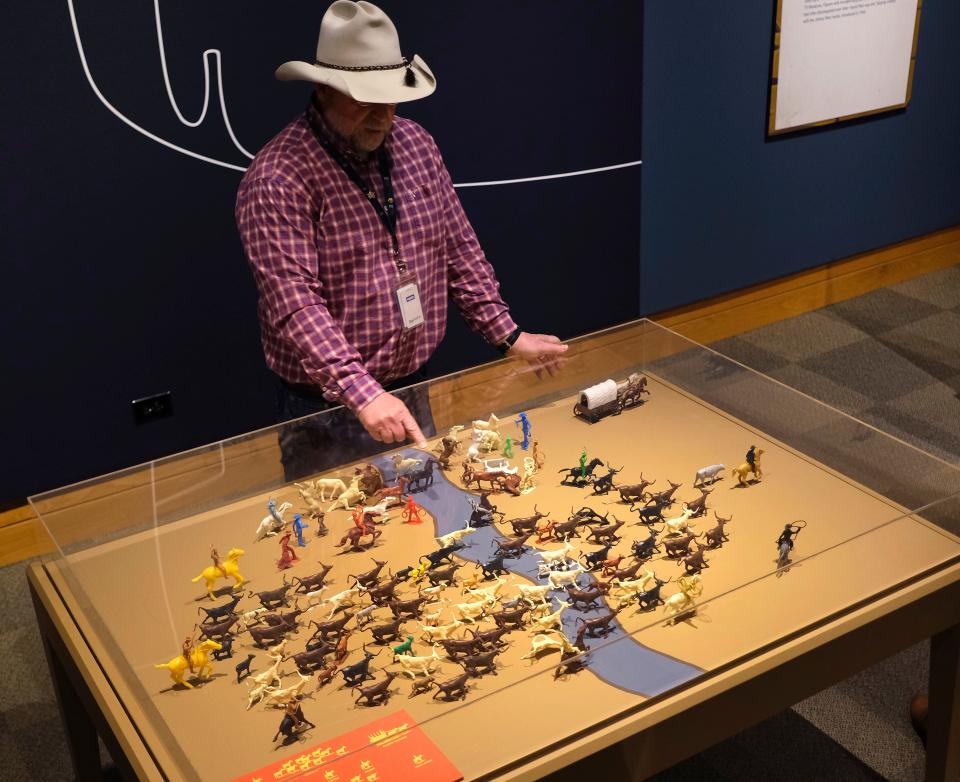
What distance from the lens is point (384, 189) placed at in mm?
2428

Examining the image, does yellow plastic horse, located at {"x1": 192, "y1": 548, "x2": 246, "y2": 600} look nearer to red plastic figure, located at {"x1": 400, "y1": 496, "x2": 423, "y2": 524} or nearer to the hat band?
red plastic figure, located at {"x1": 400, "y1": 496, "x2": 423, "y2": 524}

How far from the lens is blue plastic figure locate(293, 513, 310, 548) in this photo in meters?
2.04

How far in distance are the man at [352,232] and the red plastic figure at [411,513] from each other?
18cm

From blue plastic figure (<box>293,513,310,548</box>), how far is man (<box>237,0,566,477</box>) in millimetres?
247

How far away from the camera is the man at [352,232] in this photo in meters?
2.28

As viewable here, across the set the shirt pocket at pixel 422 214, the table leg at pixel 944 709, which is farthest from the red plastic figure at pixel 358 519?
the table leg at pixel 944 709

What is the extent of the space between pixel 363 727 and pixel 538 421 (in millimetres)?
976

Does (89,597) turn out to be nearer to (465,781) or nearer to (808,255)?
(465,781)

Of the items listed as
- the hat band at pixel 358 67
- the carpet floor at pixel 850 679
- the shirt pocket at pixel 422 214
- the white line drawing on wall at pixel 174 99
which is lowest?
the carpet floor at pixel 850 679

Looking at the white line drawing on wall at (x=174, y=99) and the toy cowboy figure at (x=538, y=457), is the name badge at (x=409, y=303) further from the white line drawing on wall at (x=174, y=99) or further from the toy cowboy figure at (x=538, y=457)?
the white line drawing on wall at (x=174, y=99)

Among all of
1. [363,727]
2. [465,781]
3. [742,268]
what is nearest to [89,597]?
[363,727]

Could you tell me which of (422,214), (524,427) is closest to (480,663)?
(524,427)

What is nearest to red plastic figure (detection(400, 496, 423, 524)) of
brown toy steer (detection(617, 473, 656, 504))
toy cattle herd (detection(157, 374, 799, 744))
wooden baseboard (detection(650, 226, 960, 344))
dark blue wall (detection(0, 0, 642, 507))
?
toy cattle herd (detection(157, 374, 799, 744))

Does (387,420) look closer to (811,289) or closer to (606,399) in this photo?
(606,399)
